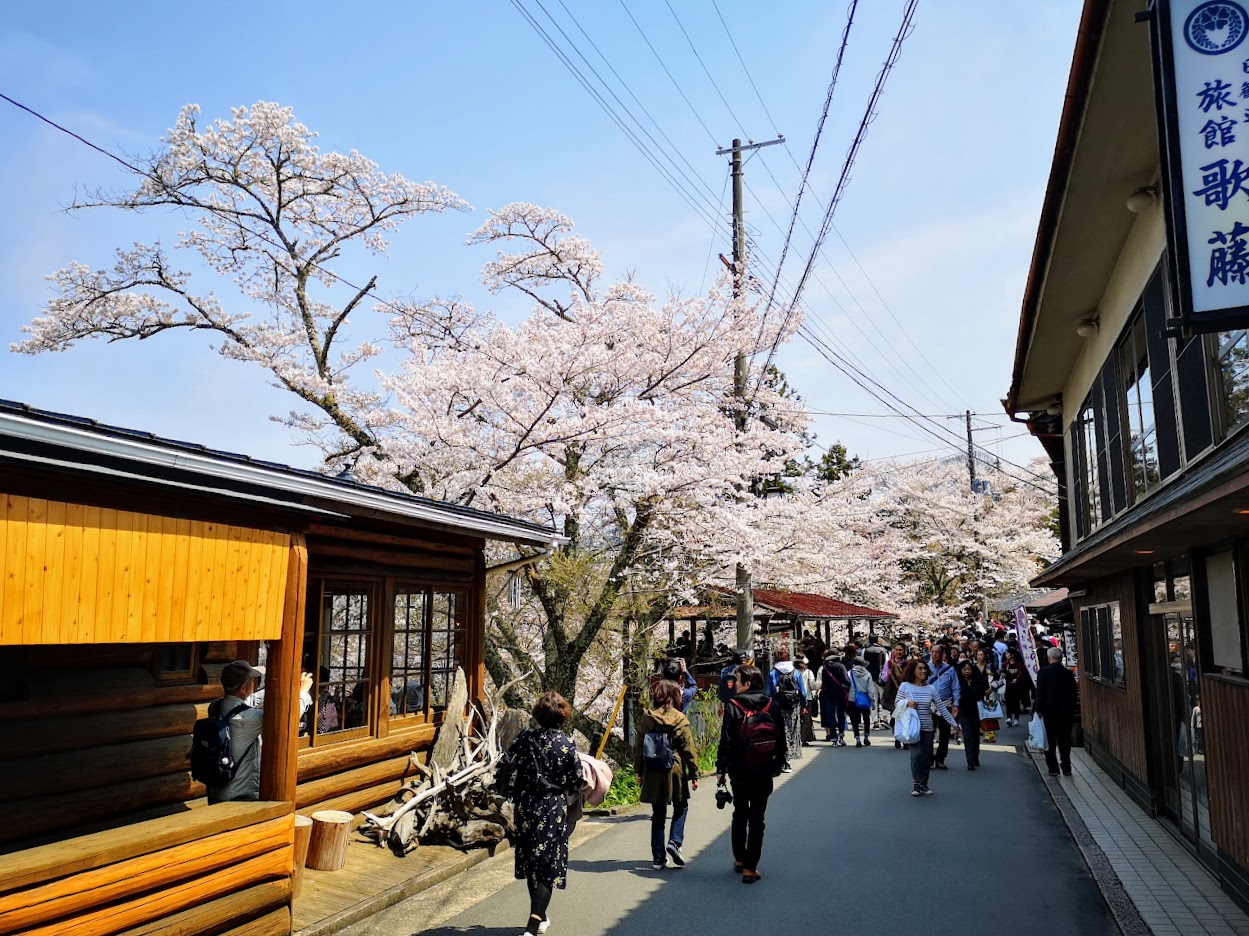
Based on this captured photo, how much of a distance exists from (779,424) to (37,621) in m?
20.9

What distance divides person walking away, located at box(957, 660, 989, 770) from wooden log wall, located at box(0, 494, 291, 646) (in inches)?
420

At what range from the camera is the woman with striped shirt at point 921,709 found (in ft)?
37.9

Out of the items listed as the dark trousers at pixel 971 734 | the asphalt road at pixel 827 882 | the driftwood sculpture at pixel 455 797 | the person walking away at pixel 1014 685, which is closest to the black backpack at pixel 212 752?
the asphalt road at pixel 827 882

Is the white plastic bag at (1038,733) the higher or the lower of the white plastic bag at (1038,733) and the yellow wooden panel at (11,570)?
the lower

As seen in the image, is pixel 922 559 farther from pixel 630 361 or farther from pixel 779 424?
pixel 630 361

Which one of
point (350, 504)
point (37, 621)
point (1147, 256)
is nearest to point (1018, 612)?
point (1147, 256)

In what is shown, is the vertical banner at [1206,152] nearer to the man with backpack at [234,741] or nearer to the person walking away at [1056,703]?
the man with backpack at [234,741]

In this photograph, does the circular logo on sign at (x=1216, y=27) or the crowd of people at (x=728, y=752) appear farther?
the crowd of people at (x=728, y=752)

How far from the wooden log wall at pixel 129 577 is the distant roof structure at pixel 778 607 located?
14.5m

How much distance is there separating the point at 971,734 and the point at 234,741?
1108 cm

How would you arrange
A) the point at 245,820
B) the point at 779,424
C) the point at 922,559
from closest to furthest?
the point at 245,820 → the point at 779,424 → the point at 922,559

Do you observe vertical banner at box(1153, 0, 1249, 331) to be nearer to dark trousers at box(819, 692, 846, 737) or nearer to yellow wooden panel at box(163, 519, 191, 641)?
yellow wooden panel at box(163, 519, 191, 641)

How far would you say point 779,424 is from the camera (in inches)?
955

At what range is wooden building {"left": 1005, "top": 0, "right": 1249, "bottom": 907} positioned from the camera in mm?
6047
